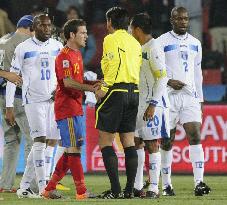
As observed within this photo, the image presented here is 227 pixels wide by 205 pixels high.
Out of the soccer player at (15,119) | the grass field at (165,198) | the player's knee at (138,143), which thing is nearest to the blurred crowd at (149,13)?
the grass field at (165,198)

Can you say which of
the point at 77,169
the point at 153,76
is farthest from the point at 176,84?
the point at 77,169

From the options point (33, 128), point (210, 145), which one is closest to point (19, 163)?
point (210, 145)

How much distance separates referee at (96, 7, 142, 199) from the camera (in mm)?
11391

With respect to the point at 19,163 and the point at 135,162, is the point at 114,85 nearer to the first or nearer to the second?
the point at 135,162

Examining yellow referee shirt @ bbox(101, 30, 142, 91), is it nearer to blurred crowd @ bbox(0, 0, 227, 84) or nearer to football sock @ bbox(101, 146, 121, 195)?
football sock @ bbox(101, 146, 121, 195)

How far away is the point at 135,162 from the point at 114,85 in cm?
88

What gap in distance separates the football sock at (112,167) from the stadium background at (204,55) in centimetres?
524

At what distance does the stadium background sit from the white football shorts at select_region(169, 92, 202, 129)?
3958 millimetres

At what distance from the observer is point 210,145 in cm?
1675

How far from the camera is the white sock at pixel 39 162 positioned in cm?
1230

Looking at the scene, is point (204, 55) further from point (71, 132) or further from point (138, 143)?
point (71, 132)

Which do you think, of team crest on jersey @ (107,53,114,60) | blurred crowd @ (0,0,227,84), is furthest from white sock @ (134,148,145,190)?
blurred crowd @ (0,0,227,84)

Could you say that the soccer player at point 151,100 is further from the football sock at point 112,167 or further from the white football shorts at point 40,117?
the white football shorts at point 40,117

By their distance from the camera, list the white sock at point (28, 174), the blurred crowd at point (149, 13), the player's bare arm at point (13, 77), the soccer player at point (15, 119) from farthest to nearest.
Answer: the blurred crowd at point (149, 13) < the soccer player at point (15, 119) < the white sock at point (28, 174) < the player's bare arm at point (13, 77)
